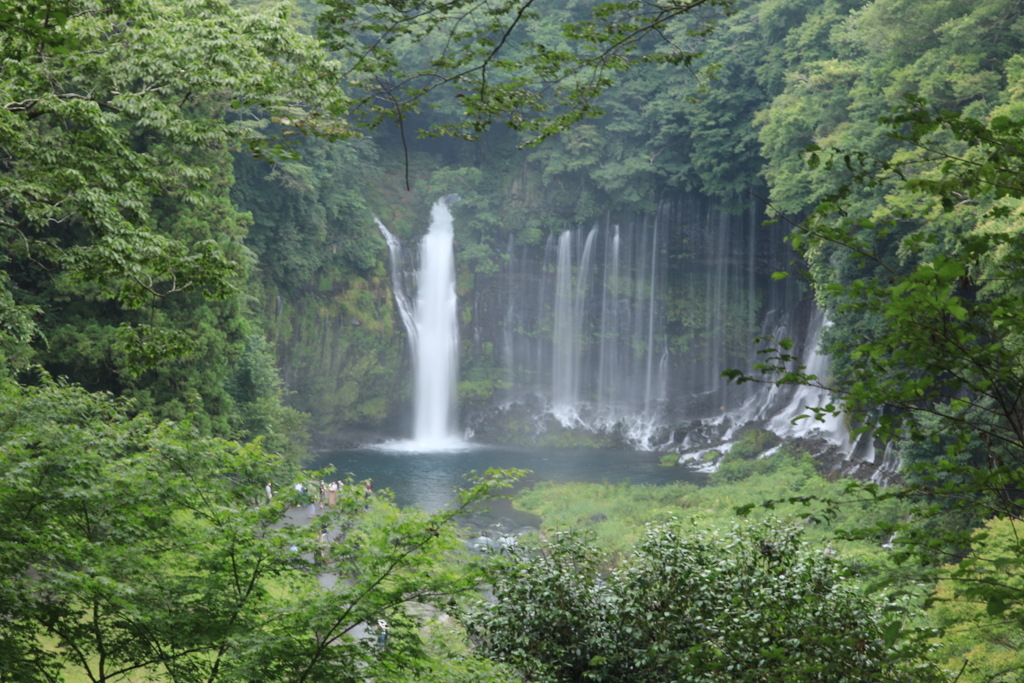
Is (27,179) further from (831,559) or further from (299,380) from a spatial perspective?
(299,380)

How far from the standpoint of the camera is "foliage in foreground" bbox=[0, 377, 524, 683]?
4555 mm

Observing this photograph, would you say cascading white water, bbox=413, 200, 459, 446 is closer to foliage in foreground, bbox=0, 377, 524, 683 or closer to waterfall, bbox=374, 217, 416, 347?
waterfall, bbox=374, 217, 416, 347

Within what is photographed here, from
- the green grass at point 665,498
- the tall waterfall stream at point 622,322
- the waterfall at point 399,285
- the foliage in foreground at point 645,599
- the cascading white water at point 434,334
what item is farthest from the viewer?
the cascading white water at point 434,334

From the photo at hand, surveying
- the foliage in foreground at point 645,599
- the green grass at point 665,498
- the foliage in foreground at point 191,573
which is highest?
the foliage in foreground at point 191,573

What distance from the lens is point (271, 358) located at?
17.9 m

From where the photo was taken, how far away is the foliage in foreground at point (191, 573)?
455 cm

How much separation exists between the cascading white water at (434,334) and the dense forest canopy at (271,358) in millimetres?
9248

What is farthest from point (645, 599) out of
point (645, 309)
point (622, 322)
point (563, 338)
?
point (563, 338)

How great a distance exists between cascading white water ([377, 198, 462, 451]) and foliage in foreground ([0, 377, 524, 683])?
76.0 feet

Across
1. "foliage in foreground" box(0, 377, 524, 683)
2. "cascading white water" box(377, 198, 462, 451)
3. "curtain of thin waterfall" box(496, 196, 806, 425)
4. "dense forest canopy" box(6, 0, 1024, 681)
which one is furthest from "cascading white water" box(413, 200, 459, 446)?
"foliage in foreground" box(0, 377, 524, 683)

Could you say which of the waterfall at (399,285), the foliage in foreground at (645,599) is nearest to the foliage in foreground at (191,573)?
the foliage in foreground at (645,599)

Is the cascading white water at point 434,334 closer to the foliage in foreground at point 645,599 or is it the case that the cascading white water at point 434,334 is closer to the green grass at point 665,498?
the green grass at point 665,498

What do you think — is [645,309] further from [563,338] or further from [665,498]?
[665,498]

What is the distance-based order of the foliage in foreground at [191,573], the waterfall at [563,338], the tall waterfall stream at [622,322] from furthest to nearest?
the waterfall at [563,338] < the tall waterfall stream at [622,322] < the foliage in foreground at [191,573]
